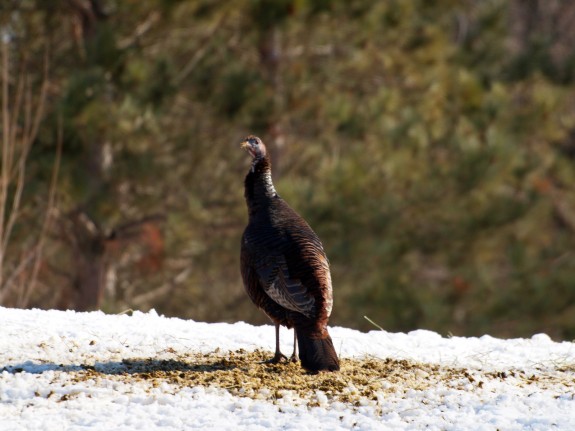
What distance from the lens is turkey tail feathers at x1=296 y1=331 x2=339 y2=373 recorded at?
5133mm

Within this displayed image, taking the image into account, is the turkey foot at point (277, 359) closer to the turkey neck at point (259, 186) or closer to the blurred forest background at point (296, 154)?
the turkey neck at point (259, 186)

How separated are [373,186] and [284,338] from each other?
8014mm

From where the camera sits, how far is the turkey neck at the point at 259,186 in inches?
233

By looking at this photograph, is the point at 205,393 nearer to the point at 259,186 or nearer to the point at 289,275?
the point at 289,275

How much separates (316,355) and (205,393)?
0.68 m

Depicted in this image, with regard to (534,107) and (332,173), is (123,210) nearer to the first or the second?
(332,173)

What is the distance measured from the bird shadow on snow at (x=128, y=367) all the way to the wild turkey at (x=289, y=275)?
43cm

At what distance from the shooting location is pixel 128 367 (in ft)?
17.6

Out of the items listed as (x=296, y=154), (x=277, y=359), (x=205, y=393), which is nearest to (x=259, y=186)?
(x=277, y=359)

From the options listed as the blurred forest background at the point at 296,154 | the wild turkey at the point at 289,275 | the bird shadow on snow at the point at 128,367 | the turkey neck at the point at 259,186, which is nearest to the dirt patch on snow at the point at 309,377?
the bird shadow on snow at the point at 128,367

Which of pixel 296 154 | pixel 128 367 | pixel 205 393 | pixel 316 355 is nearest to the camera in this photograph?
pixel 205 393

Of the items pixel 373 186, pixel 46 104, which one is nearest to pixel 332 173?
pixel 373 186

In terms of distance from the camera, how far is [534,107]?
1658 cm

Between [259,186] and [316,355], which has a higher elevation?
[259,186]
